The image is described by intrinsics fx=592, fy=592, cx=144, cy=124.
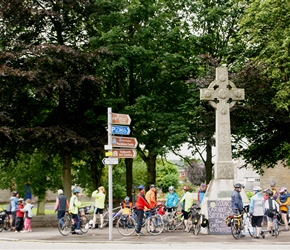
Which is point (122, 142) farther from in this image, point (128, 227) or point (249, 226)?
point (249, 226)

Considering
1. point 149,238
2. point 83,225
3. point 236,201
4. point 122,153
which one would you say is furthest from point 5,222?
point 236,201

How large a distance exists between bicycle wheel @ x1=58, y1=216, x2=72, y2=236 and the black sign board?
515 cm

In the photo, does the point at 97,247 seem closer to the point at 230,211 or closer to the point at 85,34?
the point at 230,211

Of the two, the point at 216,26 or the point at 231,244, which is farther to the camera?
the point at 216,26

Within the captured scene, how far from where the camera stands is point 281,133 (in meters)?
31.4

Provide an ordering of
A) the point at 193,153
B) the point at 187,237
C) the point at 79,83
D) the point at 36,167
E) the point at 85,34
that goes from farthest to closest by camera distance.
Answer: the point at 36,167, the point at 193,153, the point at 85,34, the point at 79,83, the point at 187,237

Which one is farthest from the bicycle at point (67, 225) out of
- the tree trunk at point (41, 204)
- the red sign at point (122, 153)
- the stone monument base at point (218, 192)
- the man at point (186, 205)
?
the tree trunk at point (41, 204)

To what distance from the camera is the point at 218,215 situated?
20.0 m

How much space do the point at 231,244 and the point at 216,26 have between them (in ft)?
55.9

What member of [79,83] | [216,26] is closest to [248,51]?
[216,26]

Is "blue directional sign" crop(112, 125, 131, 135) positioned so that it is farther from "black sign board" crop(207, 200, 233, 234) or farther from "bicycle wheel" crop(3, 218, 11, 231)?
"bicycle wheel" crop(3, 218, 11, 231)

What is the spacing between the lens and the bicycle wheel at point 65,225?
21.2 meters

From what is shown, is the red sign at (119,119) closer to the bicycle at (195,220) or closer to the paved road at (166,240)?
the paved road at (166,240)

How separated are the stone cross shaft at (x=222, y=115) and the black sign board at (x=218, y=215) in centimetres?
97
